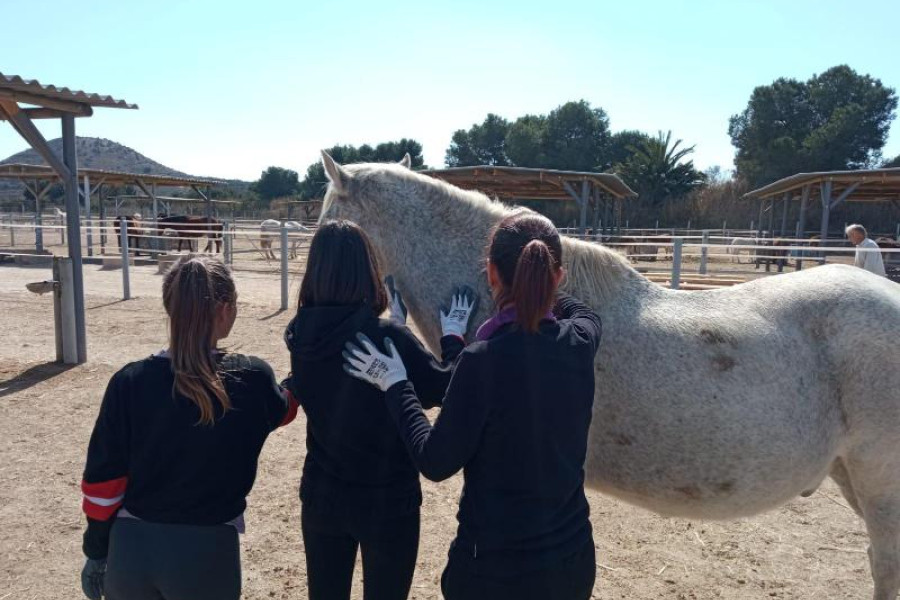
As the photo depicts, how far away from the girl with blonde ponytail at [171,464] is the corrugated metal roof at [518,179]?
11503mm

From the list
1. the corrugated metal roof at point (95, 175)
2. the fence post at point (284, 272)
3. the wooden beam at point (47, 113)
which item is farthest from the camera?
the corrugated metal roof at point (95, 175)

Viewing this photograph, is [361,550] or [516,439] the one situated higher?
[516,439]

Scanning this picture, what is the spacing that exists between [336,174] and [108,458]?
5.08 feet

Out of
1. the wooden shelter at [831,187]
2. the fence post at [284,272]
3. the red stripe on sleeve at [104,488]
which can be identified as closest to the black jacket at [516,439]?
the red stripe on sleeve at [104,488]

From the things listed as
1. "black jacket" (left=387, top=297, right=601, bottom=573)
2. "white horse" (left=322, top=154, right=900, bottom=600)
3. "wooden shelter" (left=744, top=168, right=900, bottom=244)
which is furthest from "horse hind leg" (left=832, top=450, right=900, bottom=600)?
"wooden shelter" (left=744, top=168, right=900, bottom=244)

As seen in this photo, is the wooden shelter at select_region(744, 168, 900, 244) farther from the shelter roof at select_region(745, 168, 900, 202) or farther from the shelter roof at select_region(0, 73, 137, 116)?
A: the shelter roof at select_region(0, 73, 137, 116)

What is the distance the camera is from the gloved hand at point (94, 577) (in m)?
1.68

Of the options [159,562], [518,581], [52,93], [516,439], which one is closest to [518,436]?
[516,439]

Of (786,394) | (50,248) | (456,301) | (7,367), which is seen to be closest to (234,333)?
(7,367)

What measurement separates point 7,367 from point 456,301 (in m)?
6.73

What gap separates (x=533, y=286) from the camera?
1.37 meters

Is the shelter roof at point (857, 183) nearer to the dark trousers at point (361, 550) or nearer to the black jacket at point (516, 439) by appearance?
the black jacket at point (516, 439)

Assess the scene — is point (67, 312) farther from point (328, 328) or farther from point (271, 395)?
point (328, 328)

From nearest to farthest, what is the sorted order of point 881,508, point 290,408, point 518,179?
point 290,408
point 881,508
point 518,179
